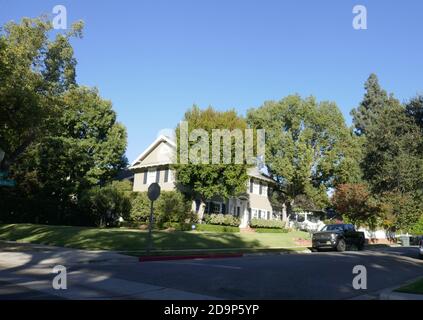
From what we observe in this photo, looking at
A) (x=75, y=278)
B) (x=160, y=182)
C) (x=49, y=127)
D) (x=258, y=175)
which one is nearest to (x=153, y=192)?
(x=75, y=278)

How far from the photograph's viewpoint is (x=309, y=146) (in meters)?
50.9

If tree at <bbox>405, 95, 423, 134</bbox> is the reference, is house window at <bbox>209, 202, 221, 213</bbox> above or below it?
below

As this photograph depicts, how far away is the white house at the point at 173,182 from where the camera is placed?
42438mm

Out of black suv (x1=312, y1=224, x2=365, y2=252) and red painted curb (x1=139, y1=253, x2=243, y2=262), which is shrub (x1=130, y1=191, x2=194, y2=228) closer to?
black suv (x1=312, y1=224, x2=365, y2=252)

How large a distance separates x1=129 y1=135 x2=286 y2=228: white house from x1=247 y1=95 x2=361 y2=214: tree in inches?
128

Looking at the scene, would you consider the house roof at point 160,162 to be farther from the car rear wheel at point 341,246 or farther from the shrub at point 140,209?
the car rear wheel at point 341,246

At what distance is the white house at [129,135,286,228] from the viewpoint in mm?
42438

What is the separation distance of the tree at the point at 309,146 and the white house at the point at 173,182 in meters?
3.26

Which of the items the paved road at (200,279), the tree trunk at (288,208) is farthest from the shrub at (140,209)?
the paved road at (200,279)

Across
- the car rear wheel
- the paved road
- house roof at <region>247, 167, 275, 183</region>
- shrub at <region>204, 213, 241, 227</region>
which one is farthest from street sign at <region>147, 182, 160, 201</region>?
house roof at <region>247, 167, 275, 183</region>

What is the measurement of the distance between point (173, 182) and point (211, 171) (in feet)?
17.9

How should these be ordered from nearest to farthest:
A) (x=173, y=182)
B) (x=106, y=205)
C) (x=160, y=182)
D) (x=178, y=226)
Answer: (x=178, y=226) → (x=106, y=205) → (x=173, y=182) → (x=160, y=182)

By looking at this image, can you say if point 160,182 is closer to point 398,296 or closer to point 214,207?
point 214,207
